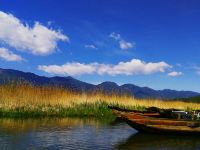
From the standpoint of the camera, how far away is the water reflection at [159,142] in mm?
18188

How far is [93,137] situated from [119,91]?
17.7 m

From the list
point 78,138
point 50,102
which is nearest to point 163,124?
point 78,138

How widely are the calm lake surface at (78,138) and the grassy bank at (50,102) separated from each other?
3.14m

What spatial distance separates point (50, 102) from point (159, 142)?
12914mm

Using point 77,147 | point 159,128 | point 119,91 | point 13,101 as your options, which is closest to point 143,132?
point 159,128

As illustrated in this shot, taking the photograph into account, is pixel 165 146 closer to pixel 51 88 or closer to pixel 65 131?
pixel 65 131

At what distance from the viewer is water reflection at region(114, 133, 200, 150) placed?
1819 cm

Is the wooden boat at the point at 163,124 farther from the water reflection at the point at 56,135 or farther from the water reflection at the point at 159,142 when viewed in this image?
the water reflection at the point at 56,135

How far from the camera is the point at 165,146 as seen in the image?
18.6m

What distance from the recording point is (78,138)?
19578 millimetres

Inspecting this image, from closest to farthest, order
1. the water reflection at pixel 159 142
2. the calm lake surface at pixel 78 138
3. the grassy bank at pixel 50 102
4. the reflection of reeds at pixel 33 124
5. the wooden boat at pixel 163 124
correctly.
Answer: the calm lake surface at pixel 78 138 < the water reflection at pixel 159 142 < the wooden boat at pixel 163 124 < the reflection of reeds at pixel 33 124 < the grassy bank at pixel 50 102

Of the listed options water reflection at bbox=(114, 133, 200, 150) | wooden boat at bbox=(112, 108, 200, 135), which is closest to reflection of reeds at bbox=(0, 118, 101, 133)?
wooden boat at bbox=(112, 108, 200, 135)

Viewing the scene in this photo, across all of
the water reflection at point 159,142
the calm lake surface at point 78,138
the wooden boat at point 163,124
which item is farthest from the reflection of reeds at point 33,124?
the water reflection at point 159,142

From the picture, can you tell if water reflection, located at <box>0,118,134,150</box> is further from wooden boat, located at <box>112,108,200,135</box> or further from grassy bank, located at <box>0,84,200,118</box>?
grassy bank, located at <box>0,84,200,118</box>
